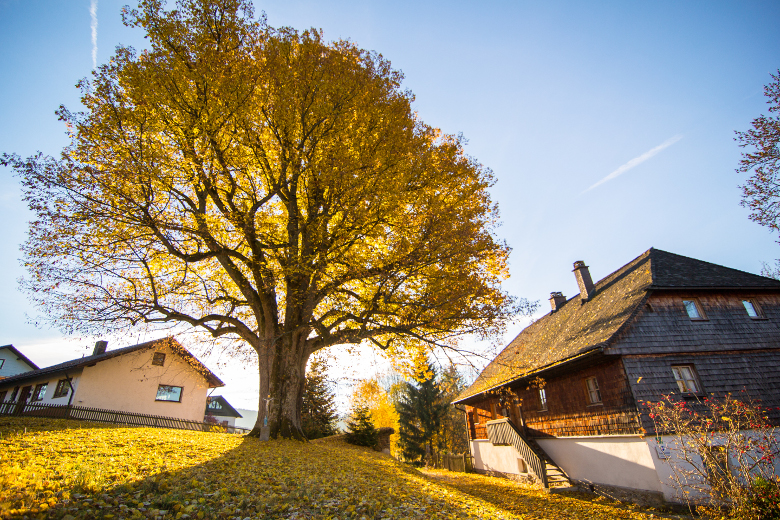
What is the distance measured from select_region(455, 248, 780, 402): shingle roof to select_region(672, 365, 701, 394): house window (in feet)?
7.92

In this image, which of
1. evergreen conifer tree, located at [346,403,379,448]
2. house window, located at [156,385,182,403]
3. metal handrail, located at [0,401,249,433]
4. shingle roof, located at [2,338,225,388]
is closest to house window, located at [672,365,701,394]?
evergreen conifer tree, located at [346,403,379,448]

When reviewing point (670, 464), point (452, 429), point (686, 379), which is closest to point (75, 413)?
point (670, 464)

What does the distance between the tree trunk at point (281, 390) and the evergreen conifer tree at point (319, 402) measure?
A: 1074 centimetres

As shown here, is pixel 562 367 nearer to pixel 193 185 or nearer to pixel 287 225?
pixel 287 225

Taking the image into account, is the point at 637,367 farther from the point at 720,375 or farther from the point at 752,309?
the point at 752,309

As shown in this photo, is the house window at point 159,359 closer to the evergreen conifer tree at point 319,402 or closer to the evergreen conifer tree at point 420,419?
the evergreen conifer tree at point 319,402

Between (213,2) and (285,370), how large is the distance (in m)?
11.8

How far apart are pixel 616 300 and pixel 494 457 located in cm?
1080

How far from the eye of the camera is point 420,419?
3069 cm

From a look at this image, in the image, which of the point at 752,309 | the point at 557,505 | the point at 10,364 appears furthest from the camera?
the point at 10,364

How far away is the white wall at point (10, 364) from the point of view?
3741 centimetres

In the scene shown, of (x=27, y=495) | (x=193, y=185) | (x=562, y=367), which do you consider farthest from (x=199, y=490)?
(x=562, y=367)

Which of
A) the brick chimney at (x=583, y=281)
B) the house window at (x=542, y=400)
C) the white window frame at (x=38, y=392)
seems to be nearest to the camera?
the house window at (x=542, y=400)

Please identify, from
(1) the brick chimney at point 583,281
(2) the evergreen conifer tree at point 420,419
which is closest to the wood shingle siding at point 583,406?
(1) the brick chimney at point 583,281
